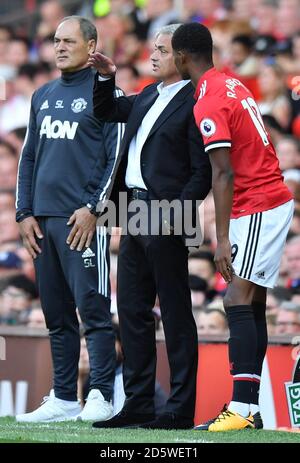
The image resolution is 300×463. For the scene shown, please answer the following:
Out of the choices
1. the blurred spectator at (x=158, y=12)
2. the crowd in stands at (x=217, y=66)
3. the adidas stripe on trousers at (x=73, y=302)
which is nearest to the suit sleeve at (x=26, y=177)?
the adidas stripe on trousers at (x=73, y=302)

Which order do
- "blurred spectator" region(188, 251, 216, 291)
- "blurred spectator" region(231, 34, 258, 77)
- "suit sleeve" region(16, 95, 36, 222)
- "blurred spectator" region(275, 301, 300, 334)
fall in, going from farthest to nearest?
"blurred spectator" region(231, 34, 258, 77)
"blurred spectator" region(188, 251, 216, 291)
"blurred spectator" region(275, 301, 300, 334)
"suit sleeve" region(16, 95, 36, 222)

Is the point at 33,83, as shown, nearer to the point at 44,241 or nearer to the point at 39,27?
the point at 39,27

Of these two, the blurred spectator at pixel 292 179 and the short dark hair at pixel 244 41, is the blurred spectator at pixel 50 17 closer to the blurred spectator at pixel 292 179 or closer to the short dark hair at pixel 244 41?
the short dark hair at pixel 244 41

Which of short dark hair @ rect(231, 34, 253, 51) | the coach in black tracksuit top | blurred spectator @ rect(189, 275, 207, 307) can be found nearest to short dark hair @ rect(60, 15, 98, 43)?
the coach in black tracksuit top

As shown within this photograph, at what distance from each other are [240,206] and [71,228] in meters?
1.11

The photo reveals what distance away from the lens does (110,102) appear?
6.35 metres

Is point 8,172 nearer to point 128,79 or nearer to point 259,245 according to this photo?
point 128,79

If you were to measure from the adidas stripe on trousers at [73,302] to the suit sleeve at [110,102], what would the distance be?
0.66m

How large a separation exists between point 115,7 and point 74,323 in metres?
8.15

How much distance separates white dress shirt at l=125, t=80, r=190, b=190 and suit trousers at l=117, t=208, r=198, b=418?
311 mm

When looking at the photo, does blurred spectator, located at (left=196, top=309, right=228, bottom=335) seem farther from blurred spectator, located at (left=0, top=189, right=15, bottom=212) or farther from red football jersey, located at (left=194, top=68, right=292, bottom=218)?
blurred spectator, located at (left=0, top=189, right=15, bottom=212)

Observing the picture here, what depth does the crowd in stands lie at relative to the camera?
938cm

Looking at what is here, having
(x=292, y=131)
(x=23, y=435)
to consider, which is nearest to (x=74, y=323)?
(x=23, y=435)

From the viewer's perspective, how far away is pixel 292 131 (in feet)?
35.1
